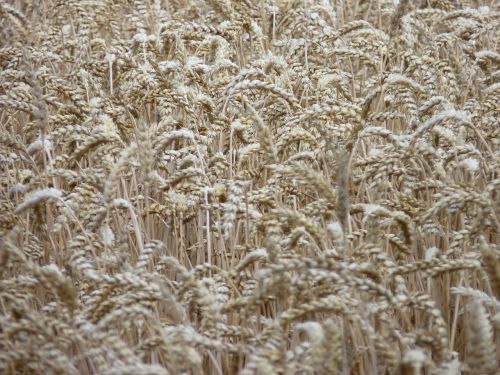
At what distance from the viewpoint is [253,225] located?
7.53ft

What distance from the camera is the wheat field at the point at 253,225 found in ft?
4.85

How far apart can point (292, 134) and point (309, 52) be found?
156cm

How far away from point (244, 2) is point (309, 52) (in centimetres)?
54

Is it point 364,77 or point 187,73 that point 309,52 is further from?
point 187,73

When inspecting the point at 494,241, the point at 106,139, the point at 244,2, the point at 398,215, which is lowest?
the point at 494,241

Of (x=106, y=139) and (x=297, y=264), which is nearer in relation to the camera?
(x=297, y=264)

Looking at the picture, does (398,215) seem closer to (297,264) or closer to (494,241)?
(297,264)

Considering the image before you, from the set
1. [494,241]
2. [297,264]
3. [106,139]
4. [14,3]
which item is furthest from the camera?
[14,3]

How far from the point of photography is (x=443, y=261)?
1.69 meters

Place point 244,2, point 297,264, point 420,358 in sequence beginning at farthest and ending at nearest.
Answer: point 244,2, point 297,264, point 420,358

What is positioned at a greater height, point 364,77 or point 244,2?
point 244,2

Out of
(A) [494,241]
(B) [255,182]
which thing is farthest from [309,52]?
(A) [494,241]

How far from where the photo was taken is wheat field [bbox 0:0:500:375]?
1.48m

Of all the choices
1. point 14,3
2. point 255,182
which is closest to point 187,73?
point 255,182
